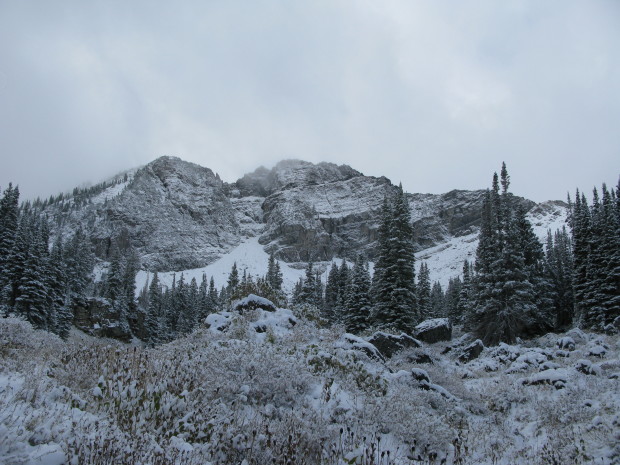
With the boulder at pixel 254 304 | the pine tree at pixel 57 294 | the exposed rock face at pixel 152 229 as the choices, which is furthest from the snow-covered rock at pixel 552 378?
the exposed rock face at pixel 152 229

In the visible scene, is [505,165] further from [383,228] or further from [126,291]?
[126,291]

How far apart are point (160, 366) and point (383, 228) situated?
28.7 meters

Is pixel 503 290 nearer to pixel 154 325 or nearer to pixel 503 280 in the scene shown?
pixel 503 280

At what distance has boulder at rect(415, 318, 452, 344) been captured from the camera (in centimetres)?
3247

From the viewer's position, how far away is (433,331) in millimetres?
32812

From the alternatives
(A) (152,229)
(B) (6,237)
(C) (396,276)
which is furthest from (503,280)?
(A) (152,229)

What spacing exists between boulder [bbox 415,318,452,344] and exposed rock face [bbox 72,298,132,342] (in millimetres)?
47629

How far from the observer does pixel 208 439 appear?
19.4 ft

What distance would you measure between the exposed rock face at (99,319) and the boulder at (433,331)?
47629mm

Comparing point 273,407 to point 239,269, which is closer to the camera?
Answer: point 273,407

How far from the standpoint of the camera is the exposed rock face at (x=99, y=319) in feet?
201

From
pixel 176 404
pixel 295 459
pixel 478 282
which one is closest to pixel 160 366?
pixel 176 404

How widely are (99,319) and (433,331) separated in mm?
52649

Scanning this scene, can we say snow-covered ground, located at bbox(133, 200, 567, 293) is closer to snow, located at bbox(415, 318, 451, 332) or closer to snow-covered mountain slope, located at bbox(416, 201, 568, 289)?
snow-covered mountain slope, located at bbox(416, 201, 568, 289)
